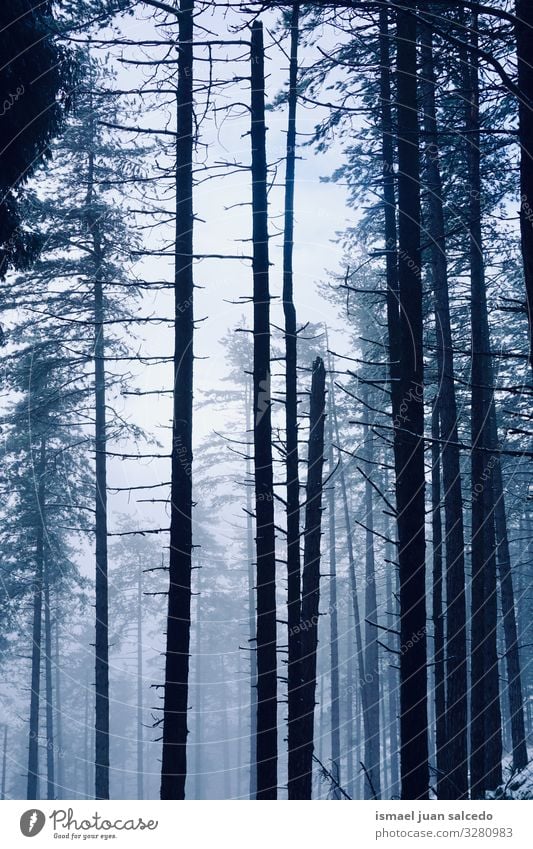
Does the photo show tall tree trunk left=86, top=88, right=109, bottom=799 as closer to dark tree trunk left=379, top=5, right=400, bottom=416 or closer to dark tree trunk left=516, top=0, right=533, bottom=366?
dark tree trunk left=379, top=5, right=400, bottom=416

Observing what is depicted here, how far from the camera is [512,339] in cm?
2394

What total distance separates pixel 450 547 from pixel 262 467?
174 inches

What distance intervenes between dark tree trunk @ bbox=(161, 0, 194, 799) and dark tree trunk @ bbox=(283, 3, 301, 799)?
176 cm

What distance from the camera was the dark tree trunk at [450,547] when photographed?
424 inches

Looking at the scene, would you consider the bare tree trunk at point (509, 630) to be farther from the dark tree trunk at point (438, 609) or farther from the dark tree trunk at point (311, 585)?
the dark tree trunk at point (311, 585)

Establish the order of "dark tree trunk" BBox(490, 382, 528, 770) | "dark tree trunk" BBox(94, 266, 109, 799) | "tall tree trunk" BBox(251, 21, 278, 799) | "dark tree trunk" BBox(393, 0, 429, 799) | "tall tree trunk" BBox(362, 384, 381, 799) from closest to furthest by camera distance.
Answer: "dark tree trunk" BBox(393, 0, 429, 799), "tall tree trunk" BBox(251, 21, 278, 799), "dark tree trunk" BBox(94, 266, 109, 799), "dark tree trunk" BBox(490, 382, 528, 770), "tall tree trunk" BBox(362, 384, 381, 799)

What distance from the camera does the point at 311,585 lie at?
10250mm

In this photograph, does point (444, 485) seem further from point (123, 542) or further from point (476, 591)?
point (123, 542)

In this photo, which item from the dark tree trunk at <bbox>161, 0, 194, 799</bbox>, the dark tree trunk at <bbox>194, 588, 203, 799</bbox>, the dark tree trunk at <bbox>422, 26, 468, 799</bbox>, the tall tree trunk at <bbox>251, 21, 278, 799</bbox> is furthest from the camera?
the dark tree trunk at <bbox>194, 588, 203, 799</bbox>

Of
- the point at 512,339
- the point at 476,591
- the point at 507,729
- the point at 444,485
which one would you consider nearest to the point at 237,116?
the point at 444,485

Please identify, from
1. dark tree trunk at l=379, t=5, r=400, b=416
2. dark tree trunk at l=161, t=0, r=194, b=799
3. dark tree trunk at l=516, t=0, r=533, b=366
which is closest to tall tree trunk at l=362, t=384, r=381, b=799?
dark tree trunk at l=379, t=5, r=400, b=416
